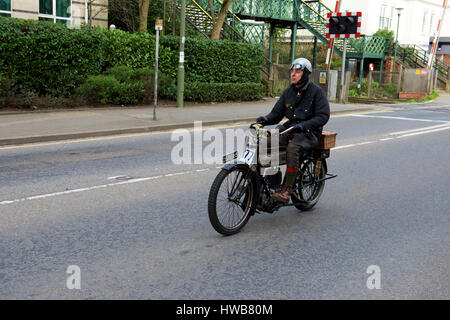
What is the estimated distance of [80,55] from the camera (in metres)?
16.5

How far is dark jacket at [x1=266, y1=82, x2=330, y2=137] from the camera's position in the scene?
598 cm

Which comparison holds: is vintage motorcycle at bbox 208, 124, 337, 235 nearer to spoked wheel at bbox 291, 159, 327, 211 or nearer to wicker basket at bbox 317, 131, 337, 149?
spoked wheel at bbox 291, 159, 327, 211

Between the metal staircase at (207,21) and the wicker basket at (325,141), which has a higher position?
the metal staircase at (207,21)

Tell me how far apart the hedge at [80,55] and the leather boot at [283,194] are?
11517 millimetres

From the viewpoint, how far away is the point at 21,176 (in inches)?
312

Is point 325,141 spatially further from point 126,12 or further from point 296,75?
point 126,12

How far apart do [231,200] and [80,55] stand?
1256cm

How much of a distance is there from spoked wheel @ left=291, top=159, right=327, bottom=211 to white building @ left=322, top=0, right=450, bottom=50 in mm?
36549

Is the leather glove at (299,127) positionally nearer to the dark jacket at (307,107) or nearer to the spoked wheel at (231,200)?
the dark jacket at (307,107)

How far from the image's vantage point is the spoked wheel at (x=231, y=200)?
5223mm

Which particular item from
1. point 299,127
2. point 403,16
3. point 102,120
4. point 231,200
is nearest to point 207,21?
point 102,120

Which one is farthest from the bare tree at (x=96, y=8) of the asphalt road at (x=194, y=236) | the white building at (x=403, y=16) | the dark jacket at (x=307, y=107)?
the white building at (x=403, y=16)

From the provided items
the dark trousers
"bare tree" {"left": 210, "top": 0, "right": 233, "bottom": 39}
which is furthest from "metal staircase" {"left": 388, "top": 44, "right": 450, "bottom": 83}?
the dark trousers
